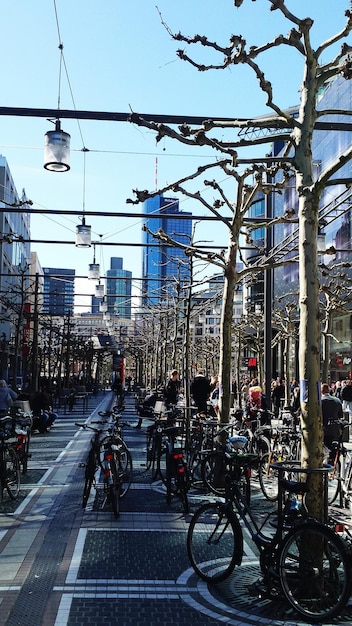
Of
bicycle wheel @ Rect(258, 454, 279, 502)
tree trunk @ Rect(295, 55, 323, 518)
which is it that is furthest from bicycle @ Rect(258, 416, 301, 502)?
tree trunk @ Rect(295, 55, 323, 518)

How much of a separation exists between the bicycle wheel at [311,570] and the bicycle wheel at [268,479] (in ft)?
14.0

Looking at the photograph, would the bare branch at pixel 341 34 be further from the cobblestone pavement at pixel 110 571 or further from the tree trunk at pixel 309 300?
the cobblestone pavement at pixel 110 571

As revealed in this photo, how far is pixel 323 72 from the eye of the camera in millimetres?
6453

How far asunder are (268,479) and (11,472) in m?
4.28

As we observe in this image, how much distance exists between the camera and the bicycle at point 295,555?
5148mm

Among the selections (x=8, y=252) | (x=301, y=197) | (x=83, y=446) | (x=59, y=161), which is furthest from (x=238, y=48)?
(x=8, y=252)

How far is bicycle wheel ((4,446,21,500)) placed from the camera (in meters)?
9.55

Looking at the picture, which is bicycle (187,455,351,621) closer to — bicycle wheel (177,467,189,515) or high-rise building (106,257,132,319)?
bicycle wheel (177,467,189,515)

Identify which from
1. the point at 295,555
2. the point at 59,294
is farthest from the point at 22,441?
the point at 59,294

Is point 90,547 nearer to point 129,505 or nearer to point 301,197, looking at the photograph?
point 129,505

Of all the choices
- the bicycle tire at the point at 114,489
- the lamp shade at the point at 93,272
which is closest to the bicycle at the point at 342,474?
the bicycle tire at the point at 114,489

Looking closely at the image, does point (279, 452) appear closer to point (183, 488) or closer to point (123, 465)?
point (123, 465)

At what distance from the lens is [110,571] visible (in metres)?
6.31

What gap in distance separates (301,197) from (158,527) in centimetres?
447
